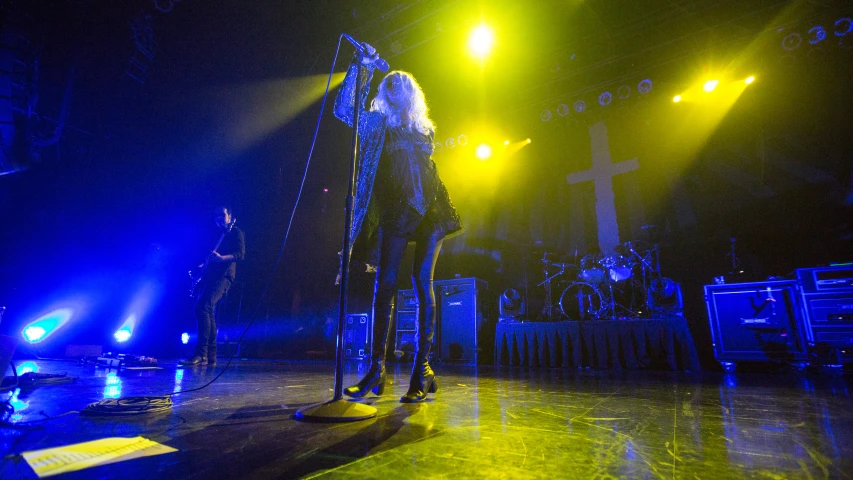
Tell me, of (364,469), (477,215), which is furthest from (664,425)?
(477,215)

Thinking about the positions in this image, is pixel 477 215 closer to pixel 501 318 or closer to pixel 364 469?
pixel 501 318

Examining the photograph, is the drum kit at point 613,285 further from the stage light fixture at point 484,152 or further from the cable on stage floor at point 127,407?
the cable on stage floor at point 127,407

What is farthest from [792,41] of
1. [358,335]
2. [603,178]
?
[358,335]

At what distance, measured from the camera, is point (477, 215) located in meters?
8.04

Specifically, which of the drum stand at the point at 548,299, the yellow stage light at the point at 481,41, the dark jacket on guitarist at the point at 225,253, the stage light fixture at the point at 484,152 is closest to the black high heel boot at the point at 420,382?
the dark jacket on guitarist at the point at 225,253

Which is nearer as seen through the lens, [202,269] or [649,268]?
[202,269]

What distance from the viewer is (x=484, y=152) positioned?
8297 millimetres

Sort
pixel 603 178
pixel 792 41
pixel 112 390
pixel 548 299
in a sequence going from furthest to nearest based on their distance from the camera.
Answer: pixel 603 178 → pixel 548 299 → pixel 792 41 → pixel 112 390

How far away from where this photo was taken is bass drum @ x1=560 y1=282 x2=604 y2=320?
5.85m

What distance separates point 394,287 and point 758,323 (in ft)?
15.9

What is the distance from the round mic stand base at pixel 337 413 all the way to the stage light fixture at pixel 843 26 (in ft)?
25.6

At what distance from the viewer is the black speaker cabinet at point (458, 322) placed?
5785 mm

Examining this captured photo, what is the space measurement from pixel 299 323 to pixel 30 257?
423cm

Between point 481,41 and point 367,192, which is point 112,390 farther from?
point 481,41
